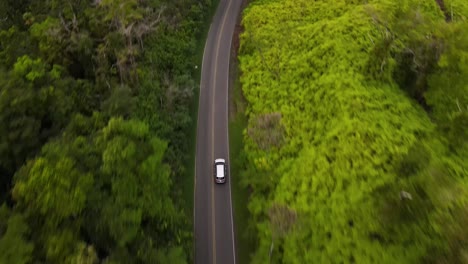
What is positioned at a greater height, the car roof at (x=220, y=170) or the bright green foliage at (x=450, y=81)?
the bright green foliage at (x=450, y=81)

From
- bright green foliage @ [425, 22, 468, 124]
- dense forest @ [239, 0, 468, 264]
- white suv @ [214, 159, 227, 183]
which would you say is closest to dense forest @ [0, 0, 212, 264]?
white suv @ [214, 159, 227, 183]

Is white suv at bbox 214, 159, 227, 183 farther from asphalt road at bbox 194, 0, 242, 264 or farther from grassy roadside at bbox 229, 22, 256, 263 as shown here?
grassy roadside at bbox 229, 22, 256, 263

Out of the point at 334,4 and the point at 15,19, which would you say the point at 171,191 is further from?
the point at 334,4

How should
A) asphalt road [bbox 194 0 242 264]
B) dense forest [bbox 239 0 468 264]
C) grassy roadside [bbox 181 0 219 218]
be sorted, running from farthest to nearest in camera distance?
grassy roadside [bbox 181 0 219 218] < asphalt road [bbox 194 0 242 264] < dense forest [bbox 239 0 468 264]

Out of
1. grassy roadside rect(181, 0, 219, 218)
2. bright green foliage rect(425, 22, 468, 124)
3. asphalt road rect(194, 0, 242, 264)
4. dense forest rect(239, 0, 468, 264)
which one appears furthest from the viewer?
bright green foliage rect(425, 22, 468, 124)

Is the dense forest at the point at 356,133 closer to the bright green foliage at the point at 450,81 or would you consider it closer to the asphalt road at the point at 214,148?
the bright green foliage at the point at 450,81

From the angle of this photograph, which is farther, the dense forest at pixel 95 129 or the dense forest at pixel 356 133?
the dense forest at pixel 356 133

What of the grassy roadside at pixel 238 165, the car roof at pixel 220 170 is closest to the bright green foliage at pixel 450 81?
the grassy roadside at pixel 238 165

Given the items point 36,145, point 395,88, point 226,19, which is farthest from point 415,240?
point 226,19
